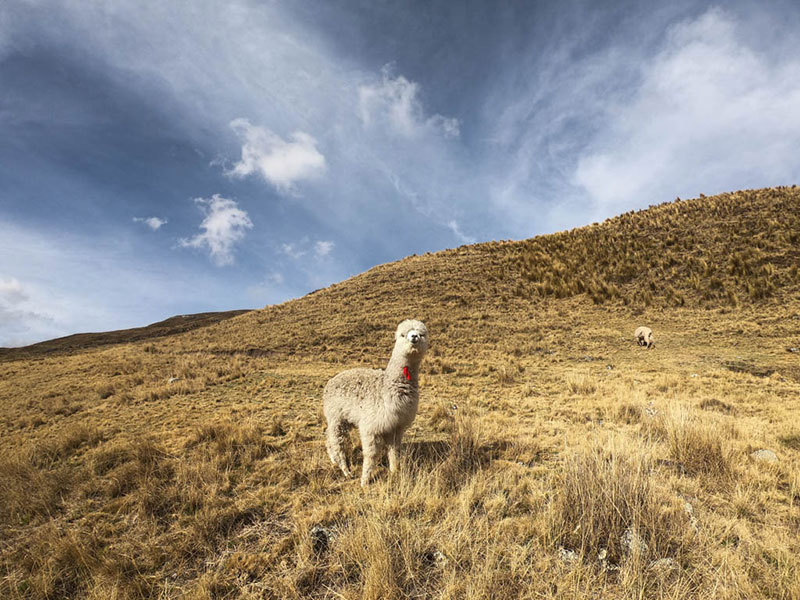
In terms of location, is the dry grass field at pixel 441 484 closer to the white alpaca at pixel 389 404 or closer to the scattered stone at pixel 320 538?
the scattered stone at pixel 320 538

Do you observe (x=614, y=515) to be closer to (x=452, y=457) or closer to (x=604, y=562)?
(x=604, y=562)

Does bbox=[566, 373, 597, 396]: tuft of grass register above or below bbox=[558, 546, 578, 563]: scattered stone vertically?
above

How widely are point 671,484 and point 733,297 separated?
2021 centimetres

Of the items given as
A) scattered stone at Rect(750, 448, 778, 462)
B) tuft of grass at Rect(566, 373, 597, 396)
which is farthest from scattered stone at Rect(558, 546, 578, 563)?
tuft of grass at Rect(566, 373, 597, 396)

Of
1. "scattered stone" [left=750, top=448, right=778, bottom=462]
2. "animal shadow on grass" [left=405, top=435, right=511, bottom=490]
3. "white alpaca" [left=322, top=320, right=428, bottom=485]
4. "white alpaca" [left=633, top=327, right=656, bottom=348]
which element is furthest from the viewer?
"white alpaca" [left=633, top=327, right=656, bottom=348]

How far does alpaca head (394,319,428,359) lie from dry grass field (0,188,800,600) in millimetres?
1496

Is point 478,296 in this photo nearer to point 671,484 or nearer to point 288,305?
point 288,305

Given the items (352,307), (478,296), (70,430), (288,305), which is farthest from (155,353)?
(478,296)

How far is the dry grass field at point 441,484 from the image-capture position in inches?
107

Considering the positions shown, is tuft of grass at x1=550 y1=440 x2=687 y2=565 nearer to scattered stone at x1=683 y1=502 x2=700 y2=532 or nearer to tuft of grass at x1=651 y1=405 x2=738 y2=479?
scattered stone at x1=683 y1=502 x2=700 y2=532

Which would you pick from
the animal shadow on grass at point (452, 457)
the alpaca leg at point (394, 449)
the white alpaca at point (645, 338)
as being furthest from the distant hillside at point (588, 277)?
the alpaca leg at point (394, 449)

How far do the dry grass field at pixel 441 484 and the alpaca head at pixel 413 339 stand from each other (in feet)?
4.91

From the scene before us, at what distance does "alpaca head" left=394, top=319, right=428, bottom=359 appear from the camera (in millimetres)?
4312

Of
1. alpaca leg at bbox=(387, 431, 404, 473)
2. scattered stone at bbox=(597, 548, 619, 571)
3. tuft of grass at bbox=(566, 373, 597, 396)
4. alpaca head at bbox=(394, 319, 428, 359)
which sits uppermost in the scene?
alpaca head at bbox=(394, 319, 428, 359)
